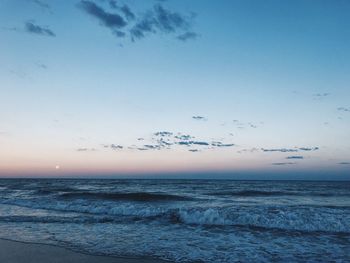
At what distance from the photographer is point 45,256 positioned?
8602 mm

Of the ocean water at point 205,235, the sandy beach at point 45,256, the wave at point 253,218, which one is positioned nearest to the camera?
the sandy beach at point 45,256

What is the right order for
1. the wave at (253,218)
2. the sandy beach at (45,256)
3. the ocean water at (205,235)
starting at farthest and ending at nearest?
the wave at (253,218) → the ocean water at (205,235) → the sandy beach at (45,256)

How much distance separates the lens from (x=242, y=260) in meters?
8.81

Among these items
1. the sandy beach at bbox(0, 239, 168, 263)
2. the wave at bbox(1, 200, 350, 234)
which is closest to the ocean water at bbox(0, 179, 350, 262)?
the wave at bbox(1, 200, 350, 234)

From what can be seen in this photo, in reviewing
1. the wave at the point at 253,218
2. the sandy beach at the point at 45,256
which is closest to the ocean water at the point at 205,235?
the wave at the point at 253,218

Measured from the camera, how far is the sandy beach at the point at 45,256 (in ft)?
27.0

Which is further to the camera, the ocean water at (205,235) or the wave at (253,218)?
the wave at (253,218)

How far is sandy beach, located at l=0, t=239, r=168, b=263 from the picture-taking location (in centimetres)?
824

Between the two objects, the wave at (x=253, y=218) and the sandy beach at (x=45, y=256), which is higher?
the wave at (x=253, y=218)

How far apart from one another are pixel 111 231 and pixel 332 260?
736cm

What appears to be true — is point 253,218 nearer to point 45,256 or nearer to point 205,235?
point 205,235

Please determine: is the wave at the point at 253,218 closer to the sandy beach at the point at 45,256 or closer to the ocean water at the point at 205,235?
the ocean water at the point at 205,235

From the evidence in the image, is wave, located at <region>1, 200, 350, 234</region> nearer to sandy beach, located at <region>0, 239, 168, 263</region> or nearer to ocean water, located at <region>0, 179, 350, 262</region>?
ocean water, located at <region>0, 179, 350, 262</region>

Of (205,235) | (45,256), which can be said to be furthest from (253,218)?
(45,256)
